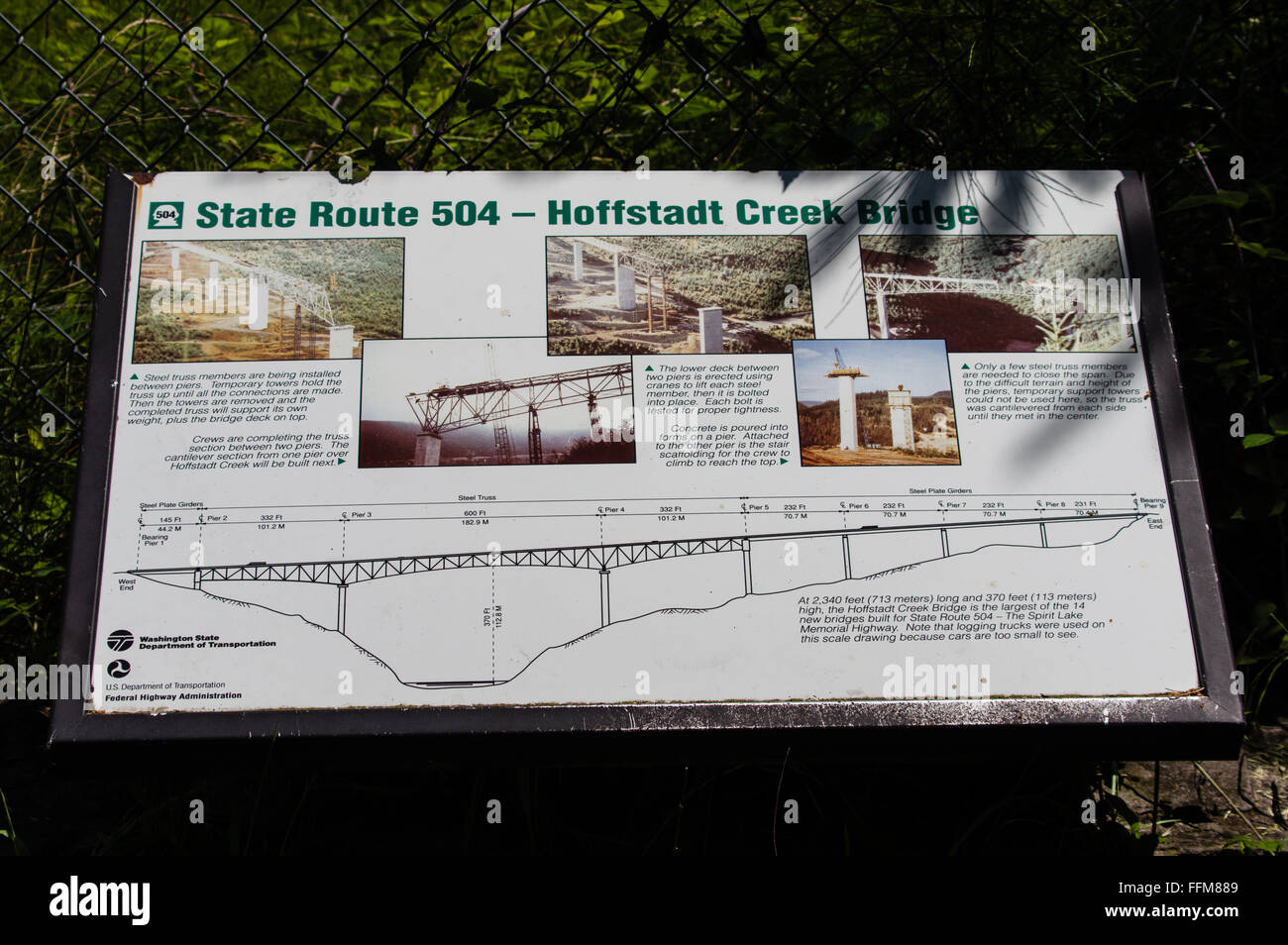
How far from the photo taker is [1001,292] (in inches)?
66.5

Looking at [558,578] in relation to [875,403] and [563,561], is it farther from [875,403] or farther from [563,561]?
[875,403]

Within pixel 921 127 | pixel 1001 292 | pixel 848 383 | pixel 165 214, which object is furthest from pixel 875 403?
pixel 165 214

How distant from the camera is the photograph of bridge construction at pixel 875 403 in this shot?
158 centimetres

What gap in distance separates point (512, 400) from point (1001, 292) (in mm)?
953

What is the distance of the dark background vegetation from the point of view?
67.9 inches

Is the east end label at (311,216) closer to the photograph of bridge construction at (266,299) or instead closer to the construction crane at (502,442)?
the photograph of bridge construction at (266,299)

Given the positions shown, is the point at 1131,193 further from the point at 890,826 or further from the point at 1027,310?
the point at 890,826

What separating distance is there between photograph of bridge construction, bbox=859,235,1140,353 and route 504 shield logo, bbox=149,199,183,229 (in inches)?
51.9

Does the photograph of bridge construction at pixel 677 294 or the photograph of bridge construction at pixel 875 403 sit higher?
A: the photograph of bridge construction at pixel 677 294

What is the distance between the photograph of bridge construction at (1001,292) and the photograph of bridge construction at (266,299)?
934 mm

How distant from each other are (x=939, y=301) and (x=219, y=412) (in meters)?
1.34

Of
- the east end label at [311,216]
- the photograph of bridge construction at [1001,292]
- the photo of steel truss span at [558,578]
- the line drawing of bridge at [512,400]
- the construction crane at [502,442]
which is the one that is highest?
the east end label at [311,216]

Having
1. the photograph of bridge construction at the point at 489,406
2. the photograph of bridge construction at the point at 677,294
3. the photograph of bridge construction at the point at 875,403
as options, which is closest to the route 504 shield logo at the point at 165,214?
the photograph of bridge construction at the point at 489,406

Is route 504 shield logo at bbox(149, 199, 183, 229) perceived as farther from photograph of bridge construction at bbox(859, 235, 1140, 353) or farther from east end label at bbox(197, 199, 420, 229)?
photograph of bridge construction at bbox(859, 235, 1140, 353)
